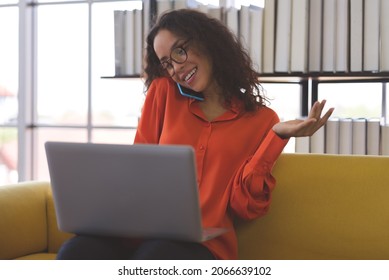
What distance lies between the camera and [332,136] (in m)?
2.50

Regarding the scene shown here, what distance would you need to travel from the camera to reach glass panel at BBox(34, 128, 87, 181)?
388 centimetres

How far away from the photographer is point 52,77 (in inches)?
153

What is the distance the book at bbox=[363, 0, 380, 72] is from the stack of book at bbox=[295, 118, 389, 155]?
21 centimetres

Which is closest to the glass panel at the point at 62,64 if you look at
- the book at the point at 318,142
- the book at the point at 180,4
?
the book at the point at 180,4

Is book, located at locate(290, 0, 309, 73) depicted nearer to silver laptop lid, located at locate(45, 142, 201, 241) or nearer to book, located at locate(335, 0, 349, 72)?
book, located at locate(335, 0, 349, 72)

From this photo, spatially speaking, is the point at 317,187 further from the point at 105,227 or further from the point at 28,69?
the point at 28,69

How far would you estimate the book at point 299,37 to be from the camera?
249 cm

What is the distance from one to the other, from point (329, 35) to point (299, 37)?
4.5 inches

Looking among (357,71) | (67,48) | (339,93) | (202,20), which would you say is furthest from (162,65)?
(67,48)

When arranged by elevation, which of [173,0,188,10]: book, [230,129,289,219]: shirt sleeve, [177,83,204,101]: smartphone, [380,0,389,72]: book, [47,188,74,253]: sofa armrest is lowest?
[47,188,74,253]: sofa armrest

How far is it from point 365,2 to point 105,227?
1.43 m

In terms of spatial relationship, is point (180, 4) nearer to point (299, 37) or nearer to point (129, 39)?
point (129, 39)

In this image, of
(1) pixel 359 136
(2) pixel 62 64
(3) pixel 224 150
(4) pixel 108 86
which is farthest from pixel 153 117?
(2) pixel 62 64

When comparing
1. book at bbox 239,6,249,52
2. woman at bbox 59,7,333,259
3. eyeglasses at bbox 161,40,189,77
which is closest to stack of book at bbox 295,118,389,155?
book at bbox 239,6,249,52
